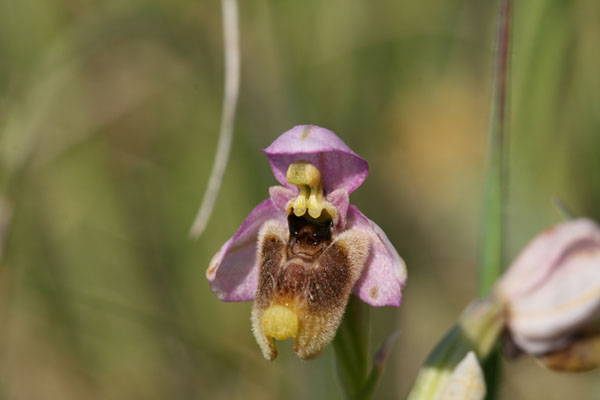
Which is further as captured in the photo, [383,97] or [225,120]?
[383,97]

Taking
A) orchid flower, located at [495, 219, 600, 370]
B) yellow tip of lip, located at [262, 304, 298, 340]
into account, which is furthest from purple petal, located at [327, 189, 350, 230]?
orchid flower, located at [495, 219, 600, 370]

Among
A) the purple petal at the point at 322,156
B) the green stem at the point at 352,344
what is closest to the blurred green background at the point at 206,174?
the purple petal at the point at 322,156

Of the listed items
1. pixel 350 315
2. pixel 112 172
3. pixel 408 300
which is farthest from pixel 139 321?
pixel 350 315

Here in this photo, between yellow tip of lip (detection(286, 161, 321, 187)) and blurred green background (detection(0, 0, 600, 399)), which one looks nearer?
yellow tip of lip (detection(286, 161, 321, 187))

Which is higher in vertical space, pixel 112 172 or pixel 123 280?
pixel 112 172

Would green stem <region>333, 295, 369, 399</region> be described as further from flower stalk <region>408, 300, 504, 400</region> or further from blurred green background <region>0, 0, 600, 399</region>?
blurred green background <region>0, 0, 600, 399</region>

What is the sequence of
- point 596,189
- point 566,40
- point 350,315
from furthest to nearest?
point 596,189 < point 566,40 < point 350,315

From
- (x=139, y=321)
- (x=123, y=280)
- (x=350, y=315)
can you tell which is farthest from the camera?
(x=123, y=280)

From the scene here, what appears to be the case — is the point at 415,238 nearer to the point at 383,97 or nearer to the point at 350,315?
the point at 383,97
